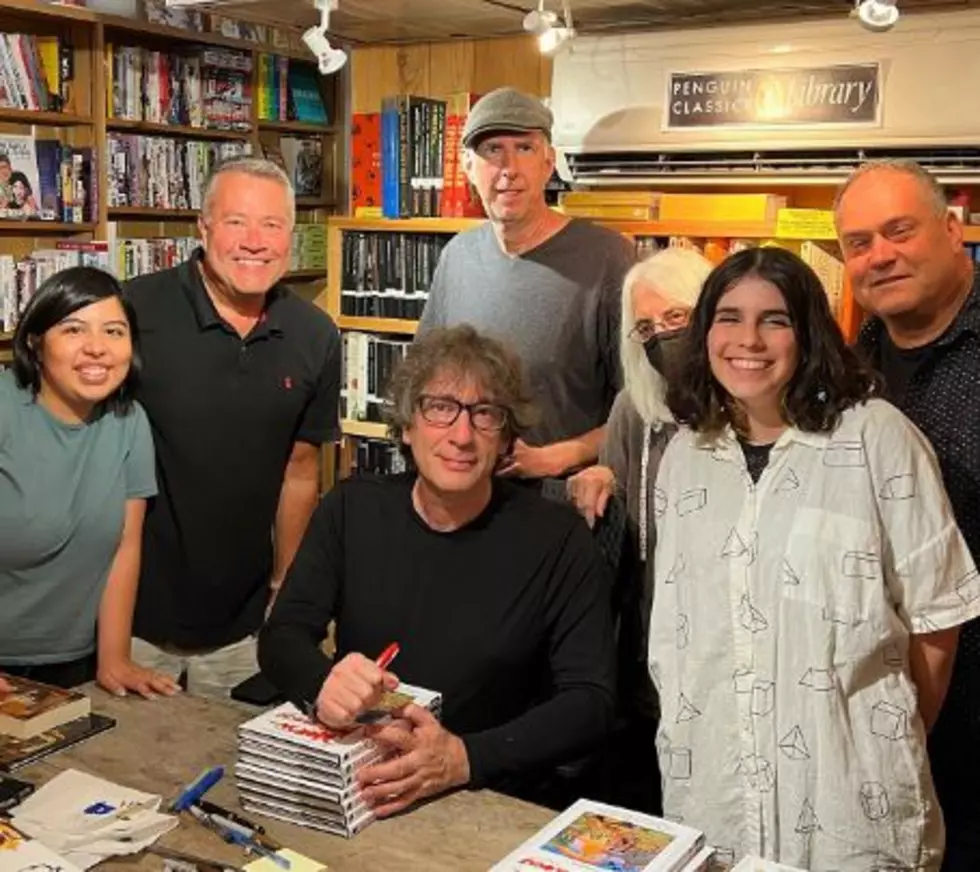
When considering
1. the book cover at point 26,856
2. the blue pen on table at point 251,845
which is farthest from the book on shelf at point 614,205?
the book cover at point 26,856

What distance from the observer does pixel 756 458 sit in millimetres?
1760

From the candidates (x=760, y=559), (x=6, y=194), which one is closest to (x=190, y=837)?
(x=760, y=559)

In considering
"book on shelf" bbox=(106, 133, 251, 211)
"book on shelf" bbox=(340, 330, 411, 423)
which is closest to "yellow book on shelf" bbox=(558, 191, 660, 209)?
"book on shelf" bbox=(340, 330, 411, 423)

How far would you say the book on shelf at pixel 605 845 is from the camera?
146cm

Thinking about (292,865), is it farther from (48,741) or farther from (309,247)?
(309,247)

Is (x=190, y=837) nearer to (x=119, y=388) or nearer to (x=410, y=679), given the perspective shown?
(x=410, y=679)

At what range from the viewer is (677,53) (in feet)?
11.4

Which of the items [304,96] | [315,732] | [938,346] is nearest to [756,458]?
[938,346]

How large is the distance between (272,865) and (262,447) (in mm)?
1234

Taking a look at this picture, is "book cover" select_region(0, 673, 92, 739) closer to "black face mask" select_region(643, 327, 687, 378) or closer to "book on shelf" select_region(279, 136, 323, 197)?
"black face mask" select_region(643, 327, 687, 378)

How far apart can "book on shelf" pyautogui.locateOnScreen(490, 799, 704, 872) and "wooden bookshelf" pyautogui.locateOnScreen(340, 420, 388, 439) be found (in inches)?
107

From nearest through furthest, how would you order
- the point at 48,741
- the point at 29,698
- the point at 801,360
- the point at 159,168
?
the point at 801,360, the point at 48,741, the point at 29,698, the point at 159,168

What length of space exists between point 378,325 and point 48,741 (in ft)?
8.27

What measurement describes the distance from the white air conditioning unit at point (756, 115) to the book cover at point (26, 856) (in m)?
2.63
